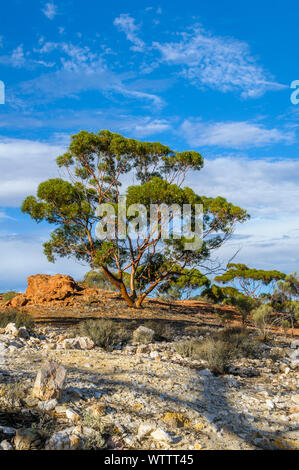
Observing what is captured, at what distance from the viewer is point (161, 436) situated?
413cm

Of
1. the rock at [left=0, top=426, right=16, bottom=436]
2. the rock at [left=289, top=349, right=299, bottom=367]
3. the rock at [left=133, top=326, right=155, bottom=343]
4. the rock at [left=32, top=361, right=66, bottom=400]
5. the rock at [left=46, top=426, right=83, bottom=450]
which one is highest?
the rock at [left=32, top=361, right=66, bottom=400]

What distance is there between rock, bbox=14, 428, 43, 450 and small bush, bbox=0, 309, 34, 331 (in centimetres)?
650

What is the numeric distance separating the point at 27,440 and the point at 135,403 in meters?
1.63

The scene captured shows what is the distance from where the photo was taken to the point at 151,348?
356 inches

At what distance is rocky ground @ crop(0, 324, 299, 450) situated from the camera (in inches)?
160

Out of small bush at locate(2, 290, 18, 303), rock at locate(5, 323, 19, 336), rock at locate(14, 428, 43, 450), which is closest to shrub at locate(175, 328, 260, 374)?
rock at locate(5, 323, 19, 336)

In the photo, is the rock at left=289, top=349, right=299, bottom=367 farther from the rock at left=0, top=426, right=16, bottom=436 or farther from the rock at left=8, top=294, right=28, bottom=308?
the rock at left=8, top=294, right=28, bottom=308

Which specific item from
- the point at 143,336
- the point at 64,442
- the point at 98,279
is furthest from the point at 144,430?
the point at 98,279

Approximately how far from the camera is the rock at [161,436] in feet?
13.4

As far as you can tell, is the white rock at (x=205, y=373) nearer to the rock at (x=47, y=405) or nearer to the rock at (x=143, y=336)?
the rock at (x=143, y=336)

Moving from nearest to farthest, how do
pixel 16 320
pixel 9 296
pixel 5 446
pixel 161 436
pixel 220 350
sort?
pixel 5 446
pixel 161 436
pixel 220 350
pixel 16 320
pixel 9 296

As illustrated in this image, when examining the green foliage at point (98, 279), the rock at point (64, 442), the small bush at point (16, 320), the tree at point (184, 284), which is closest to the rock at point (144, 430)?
the rock at point (64, 442)

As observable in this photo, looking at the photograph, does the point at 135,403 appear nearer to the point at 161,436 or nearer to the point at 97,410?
the point at 97,410
